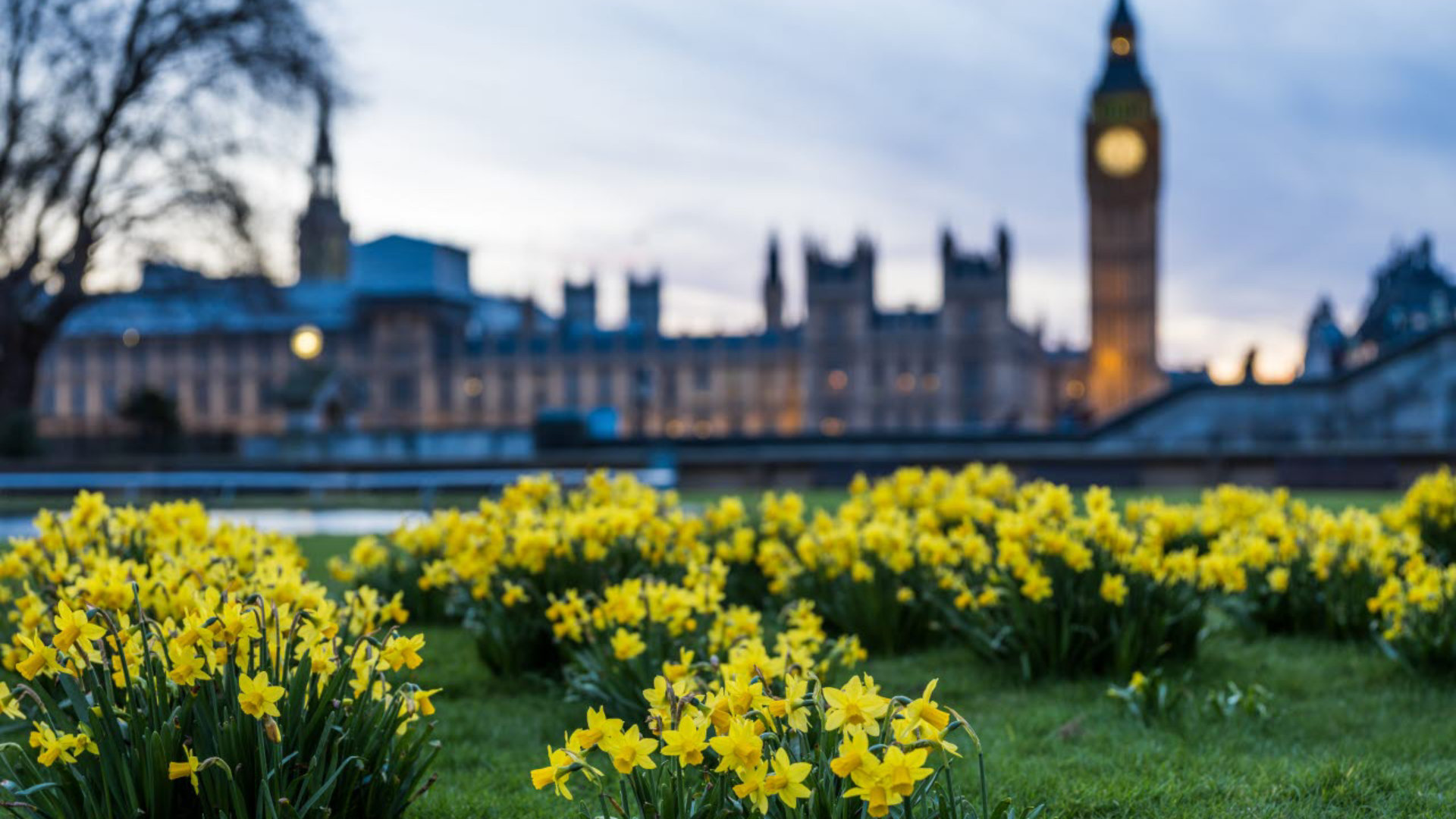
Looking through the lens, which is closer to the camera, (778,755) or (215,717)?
(778,755)

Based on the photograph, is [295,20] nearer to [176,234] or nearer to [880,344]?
[176,234]

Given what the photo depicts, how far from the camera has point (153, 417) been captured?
30391 mm

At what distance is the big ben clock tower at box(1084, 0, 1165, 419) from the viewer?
7094 centimetres

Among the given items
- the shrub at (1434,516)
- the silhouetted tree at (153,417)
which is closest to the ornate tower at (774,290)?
the silhouetted tree at (153,417)

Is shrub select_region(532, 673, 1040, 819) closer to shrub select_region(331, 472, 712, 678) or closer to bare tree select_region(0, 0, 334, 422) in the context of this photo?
shrub select_region(331, 472, 712, 678)

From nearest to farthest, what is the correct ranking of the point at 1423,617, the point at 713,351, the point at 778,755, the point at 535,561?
the point at 778,755, the point at 1423,617, the point at 535,561, the point at 713,351

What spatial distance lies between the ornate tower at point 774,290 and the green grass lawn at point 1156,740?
83.1 metres

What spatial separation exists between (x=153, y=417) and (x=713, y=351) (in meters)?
48.3

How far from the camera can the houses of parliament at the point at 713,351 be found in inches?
2832

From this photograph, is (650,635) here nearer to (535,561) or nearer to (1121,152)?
(535,561)

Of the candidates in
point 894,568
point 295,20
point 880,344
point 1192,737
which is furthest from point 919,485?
point 880,344

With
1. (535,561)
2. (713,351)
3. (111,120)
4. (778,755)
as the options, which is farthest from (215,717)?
(713,351)

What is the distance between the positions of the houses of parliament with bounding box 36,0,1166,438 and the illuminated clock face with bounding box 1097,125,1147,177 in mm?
96

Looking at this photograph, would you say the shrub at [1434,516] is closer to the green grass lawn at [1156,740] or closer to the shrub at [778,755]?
the green grass lawn at [1156,740]
